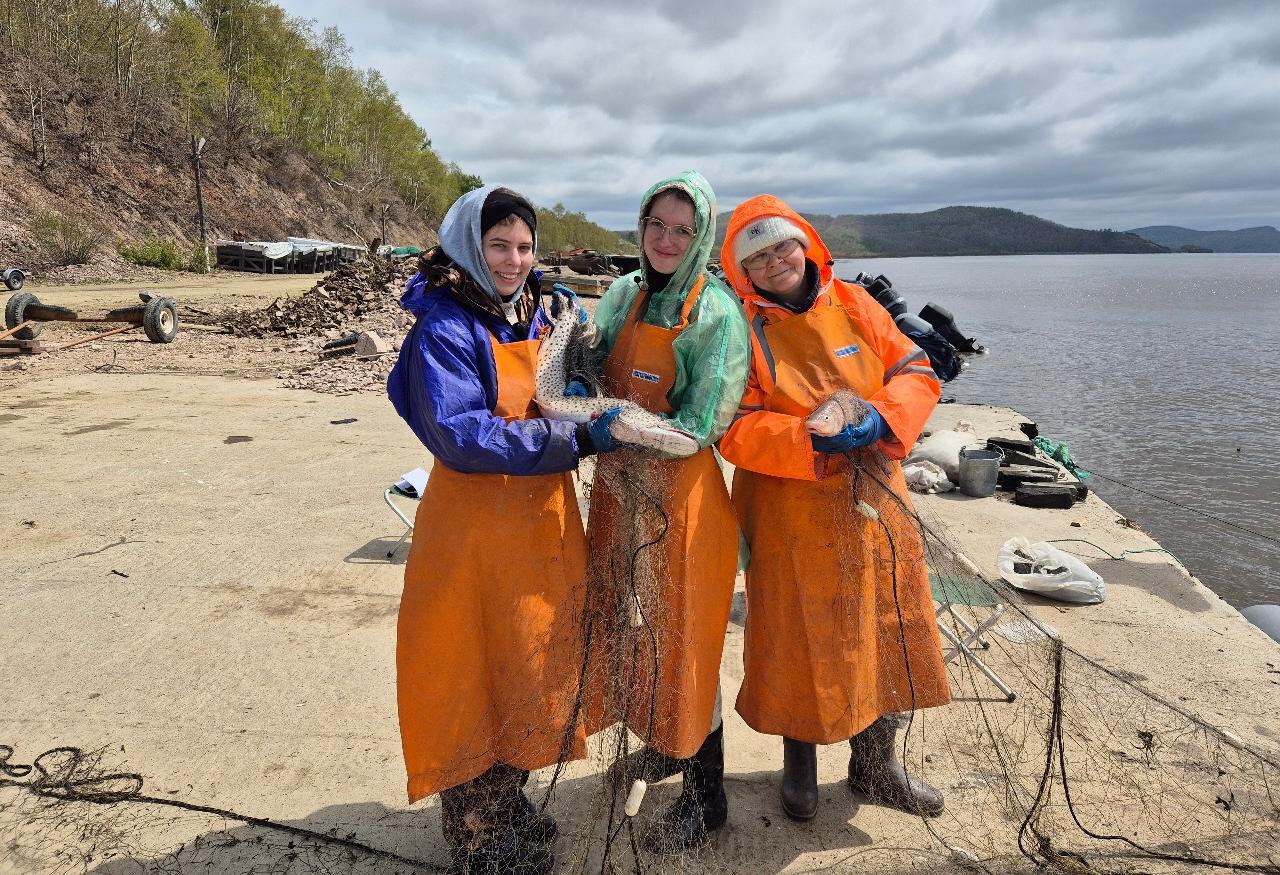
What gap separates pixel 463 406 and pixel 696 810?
1542mm

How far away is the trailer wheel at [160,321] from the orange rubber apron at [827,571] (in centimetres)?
1408

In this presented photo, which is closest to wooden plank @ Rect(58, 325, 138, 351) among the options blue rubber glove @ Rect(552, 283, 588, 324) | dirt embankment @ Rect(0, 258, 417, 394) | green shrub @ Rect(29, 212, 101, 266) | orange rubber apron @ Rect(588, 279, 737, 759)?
dirt embankment @ Rect(0, 258, 417, 394)

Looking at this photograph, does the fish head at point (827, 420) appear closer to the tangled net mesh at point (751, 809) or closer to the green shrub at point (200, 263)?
the tangled net mesh at point (751, 809)

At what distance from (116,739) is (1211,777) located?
4.28 m

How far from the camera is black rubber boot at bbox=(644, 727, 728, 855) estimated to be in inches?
96.3

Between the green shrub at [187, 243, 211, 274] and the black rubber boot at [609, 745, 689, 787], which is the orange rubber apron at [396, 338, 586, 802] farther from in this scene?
the green shrub at [187, 243, 211, 274]

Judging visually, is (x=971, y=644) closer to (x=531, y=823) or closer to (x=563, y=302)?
(x=531, y=823)

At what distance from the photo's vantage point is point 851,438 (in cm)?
228

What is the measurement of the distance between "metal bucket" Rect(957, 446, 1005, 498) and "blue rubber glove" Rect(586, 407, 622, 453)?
5.89 m

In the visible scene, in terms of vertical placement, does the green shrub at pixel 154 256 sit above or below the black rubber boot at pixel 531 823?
above

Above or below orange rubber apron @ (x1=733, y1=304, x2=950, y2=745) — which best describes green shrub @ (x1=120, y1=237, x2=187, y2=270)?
above

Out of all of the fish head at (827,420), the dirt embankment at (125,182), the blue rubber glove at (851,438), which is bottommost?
the blue rubber glove at (851,438)

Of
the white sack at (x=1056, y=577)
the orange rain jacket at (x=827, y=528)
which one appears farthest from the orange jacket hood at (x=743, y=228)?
the white sack at (x=1056, y=577)

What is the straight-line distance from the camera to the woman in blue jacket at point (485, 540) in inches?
80.5
